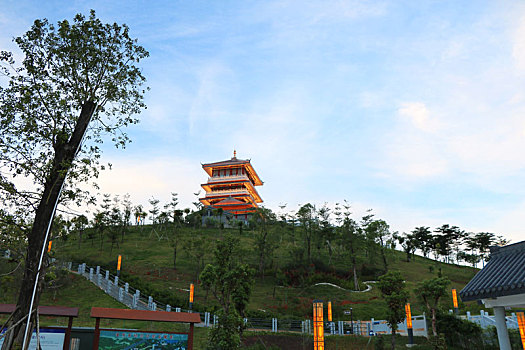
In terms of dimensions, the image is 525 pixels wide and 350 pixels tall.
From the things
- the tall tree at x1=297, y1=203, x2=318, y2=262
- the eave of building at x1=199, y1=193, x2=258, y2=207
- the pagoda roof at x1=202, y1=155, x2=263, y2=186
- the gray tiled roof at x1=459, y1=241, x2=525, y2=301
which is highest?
the pagoda roof at x1=202, y1=155, x2=263, y2=186

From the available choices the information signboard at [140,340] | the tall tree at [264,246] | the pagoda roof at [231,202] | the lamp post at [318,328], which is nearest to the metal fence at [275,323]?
the lamp post at [318,328]

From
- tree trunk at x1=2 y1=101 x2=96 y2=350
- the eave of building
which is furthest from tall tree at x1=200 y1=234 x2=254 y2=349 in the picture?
the eave of building

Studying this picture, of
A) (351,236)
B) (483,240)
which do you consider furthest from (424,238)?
(351,236)

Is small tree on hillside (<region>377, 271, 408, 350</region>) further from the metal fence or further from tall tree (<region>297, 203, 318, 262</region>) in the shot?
tall tree (<region>297, 203, 318, 262</region>)

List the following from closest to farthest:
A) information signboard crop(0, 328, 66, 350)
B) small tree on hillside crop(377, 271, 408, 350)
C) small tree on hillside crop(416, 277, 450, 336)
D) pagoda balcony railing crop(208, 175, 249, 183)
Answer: information signboard crop(0, 328, 66, 350)
small tree on hillside crop(377, 271, 408, 350)
small tree on hillside crop(416, 277, 450, 336)
pagoda balcony railing crop(208, 175, 249, 183)

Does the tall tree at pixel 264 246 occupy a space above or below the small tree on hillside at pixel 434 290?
above

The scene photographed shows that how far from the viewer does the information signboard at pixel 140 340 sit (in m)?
11.0

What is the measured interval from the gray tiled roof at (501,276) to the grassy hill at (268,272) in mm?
20488

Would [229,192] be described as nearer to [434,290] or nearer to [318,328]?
[434,290]

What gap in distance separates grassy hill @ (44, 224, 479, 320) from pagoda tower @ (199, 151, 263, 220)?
42.1 ft

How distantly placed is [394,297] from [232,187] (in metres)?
54.6

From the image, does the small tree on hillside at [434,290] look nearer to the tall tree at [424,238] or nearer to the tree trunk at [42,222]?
the tree trunk at [42,222]

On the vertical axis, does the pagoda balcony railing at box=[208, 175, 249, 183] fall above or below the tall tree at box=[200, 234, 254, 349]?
above

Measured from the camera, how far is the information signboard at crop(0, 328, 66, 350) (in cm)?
1101
